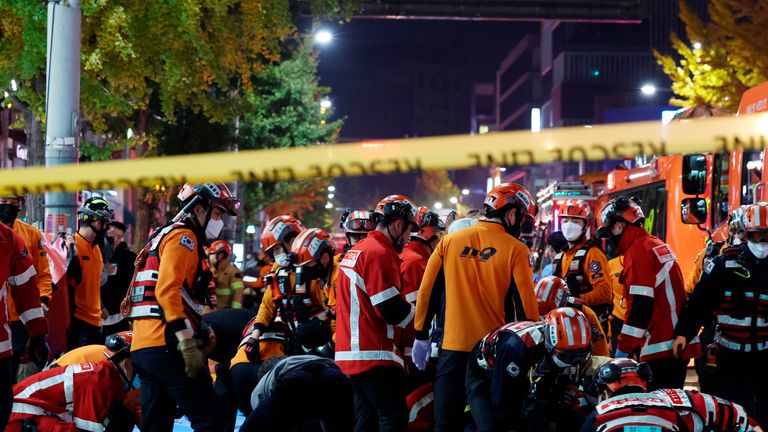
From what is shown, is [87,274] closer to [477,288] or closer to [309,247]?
[309,247]

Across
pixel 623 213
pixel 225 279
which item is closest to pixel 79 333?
pixel 225 279

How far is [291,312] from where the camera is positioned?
365 inches

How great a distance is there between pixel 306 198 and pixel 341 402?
44881 millimetres

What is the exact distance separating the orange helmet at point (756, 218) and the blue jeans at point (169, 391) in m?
3.77

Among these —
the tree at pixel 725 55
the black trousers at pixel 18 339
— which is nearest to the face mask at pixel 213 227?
the black trousers at pixel 18 339

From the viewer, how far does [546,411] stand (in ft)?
22.3

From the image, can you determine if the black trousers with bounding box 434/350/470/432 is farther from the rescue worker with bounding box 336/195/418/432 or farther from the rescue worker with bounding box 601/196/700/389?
the rescue worker with bounding box 601/196/700/389

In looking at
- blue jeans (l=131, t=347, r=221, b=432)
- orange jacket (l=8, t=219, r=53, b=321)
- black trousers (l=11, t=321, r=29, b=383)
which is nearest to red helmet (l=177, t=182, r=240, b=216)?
blue jeans (l=131, t=347, r=221, b=432)

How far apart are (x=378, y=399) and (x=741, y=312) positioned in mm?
2561

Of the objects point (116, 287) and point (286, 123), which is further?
point (286, 123)

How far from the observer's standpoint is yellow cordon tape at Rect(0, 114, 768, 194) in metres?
3.77

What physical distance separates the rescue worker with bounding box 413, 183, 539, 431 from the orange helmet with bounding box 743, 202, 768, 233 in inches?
60.6

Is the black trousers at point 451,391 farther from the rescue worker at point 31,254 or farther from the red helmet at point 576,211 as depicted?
the red helmet at point 576,211

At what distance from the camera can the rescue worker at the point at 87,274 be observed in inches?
432
